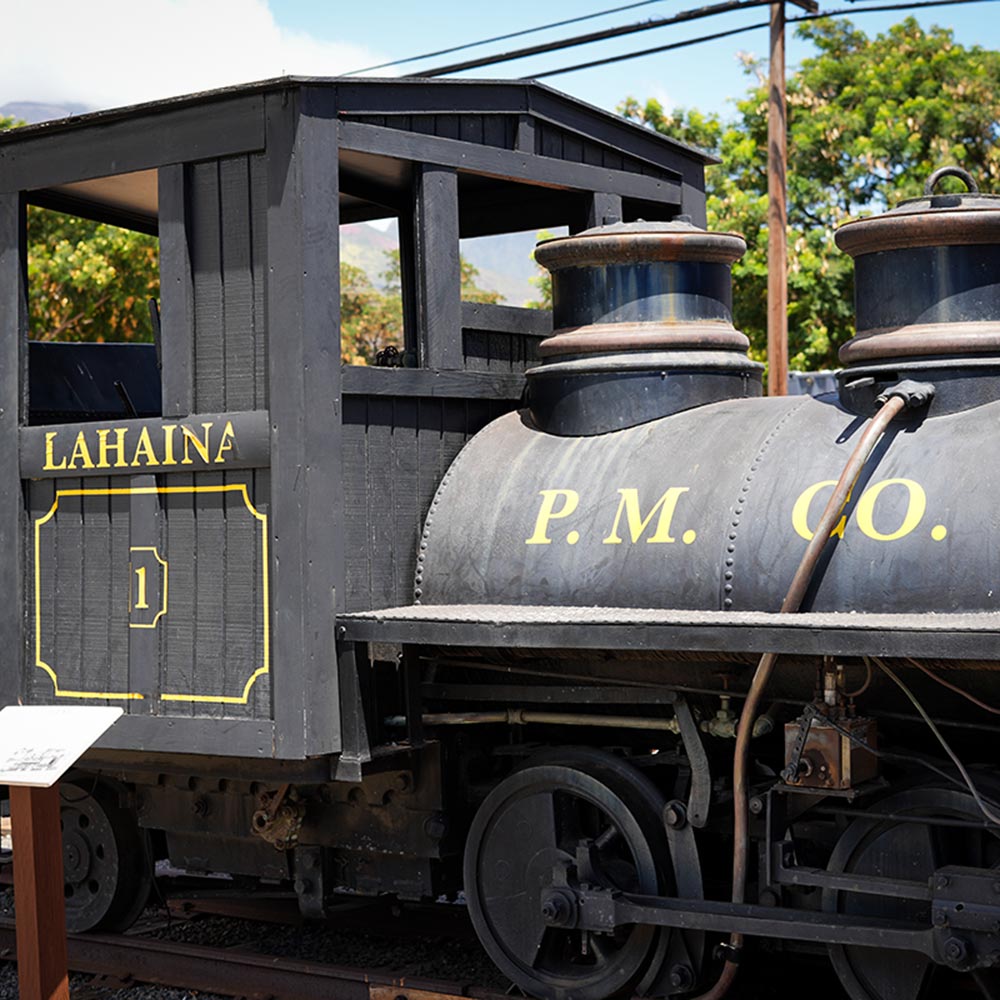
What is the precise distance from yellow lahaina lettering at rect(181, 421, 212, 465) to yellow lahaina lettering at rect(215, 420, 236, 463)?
0.05 m

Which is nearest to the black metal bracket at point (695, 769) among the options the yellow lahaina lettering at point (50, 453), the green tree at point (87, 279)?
the yellow lahaina lettering at point (50, 453)

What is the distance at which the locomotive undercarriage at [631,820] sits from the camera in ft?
15.3

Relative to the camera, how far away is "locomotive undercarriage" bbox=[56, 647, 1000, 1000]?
4660mm

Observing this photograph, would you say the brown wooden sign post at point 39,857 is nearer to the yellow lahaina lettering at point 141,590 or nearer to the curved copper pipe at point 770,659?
the yellow lahaina lettering at point 141,590

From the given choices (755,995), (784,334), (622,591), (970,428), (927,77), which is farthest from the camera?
(927,77)

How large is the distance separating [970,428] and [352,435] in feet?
6.80

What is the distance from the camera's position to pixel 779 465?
16.3 feet

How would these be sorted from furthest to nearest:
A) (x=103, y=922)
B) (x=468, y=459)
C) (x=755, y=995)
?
1. (x=103, y=922)
2. (x=468, y=459)
3. (x=755, y=995)

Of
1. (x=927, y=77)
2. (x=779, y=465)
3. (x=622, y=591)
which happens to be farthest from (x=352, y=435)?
(x=927, y=77)

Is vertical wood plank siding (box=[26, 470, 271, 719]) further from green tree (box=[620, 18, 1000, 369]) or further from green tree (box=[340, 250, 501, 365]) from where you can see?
green tree (box=[340, 250, 501, 365])

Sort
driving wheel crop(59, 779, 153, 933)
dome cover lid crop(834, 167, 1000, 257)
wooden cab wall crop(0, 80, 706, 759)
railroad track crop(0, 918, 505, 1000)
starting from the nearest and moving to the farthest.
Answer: dome cover lid crop(834, 167, 1000, 257)
wooden cab wall crop(0, 80, 706, 759)
railroad track crop(0, 918, 505, 1000)
driving wheel crop(59, 779, 153, 933)

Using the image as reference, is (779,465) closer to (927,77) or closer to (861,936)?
(861,936)

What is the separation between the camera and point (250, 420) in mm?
5387

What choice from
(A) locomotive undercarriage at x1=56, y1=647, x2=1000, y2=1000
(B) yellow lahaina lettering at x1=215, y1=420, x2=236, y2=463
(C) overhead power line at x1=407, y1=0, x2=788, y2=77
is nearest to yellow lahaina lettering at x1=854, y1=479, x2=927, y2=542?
(A) locomotive undercarriage at x1=56, y1=647, x2=1000, y2=1000
